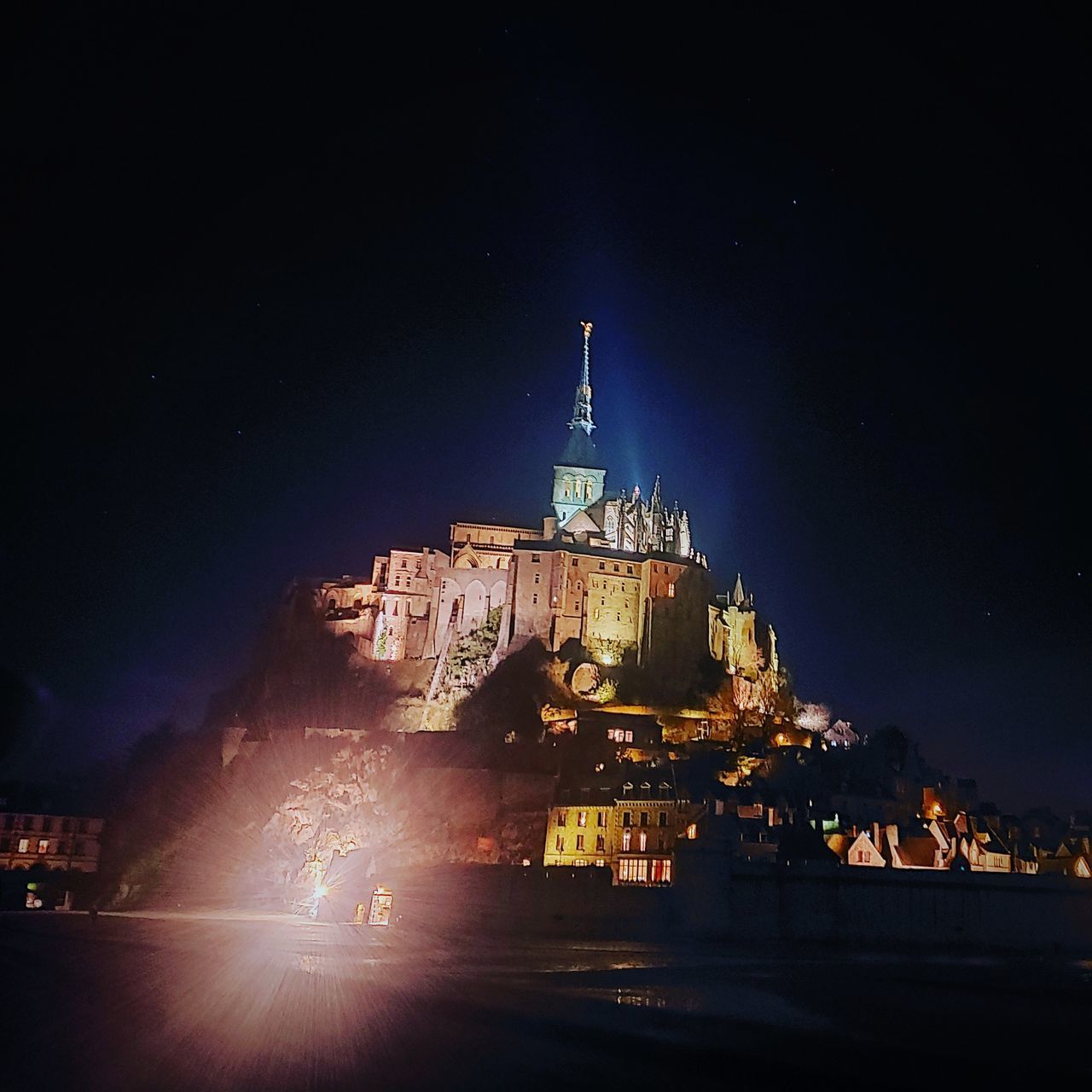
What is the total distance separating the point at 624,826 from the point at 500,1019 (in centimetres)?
2967

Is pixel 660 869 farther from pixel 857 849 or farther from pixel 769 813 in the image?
pixel 857 849

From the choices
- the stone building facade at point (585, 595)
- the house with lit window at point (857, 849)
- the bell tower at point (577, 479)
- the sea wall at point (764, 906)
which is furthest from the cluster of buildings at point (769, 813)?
the bell tower at point (577, 479)

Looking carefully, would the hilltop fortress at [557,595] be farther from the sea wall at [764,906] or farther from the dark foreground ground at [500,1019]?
the dark foreground ground at [500,1019]

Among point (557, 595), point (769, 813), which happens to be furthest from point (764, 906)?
point (557, 595)

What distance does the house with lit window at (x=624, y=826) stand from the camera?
45125 mm

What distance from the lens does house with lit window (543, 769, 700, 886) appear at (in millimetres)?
45125

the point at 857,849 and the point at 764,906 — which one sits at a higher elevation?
the point at 857,849

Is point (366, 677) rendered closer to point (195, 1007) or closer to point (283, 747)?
point (283, 747)

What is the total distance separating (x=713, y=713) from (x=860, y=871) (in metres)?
30.4

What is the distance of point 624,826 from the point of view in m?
48.0

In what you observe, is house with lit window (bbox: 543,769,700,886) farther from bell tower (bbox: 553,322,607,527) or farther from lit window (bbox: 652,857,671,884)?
bell tower (bbox: 553,322,607,527)

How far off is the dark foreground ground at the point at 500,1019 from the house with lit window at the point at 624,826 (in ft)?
35.5

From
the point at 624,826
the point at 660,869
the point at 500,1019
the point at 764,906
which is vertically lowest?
the point at 500,1019

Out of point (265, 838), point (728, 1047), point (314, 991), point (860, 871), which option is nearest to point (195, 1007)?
point (314, 991)
